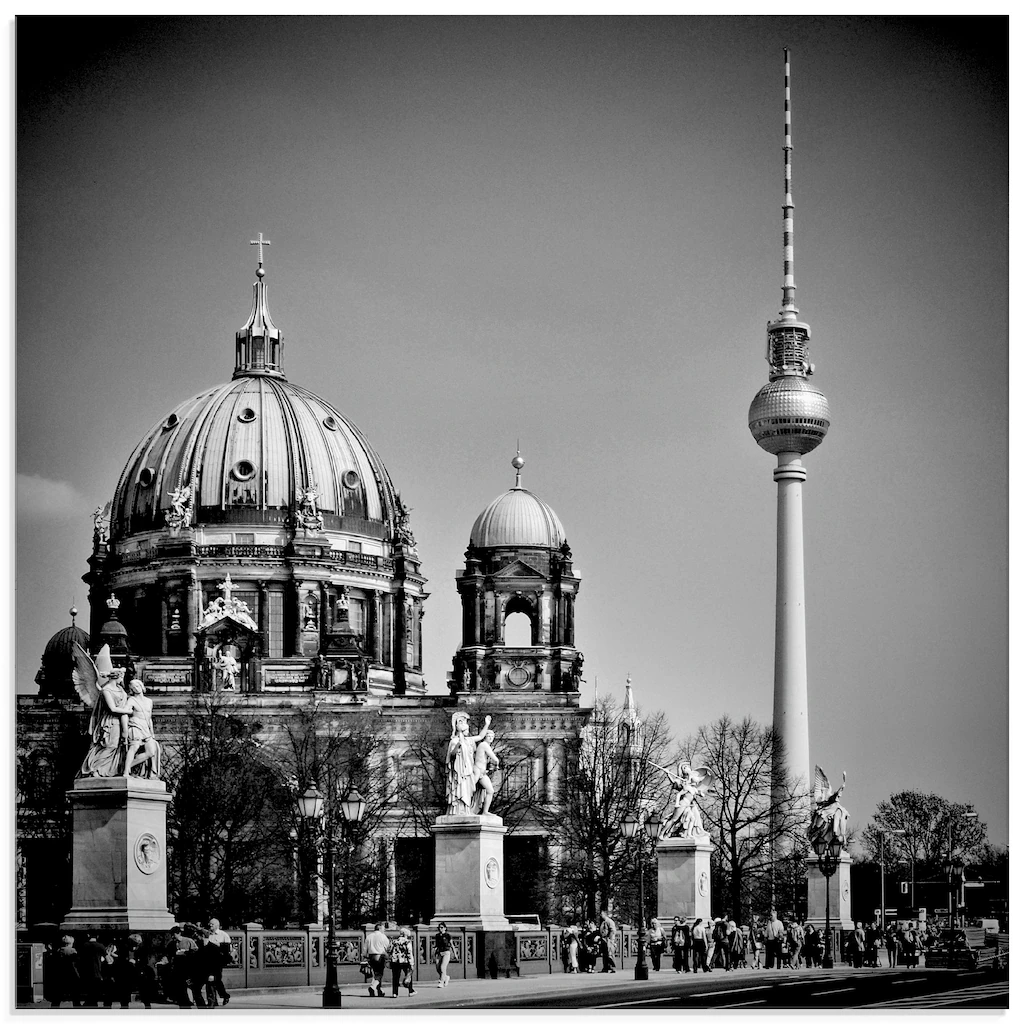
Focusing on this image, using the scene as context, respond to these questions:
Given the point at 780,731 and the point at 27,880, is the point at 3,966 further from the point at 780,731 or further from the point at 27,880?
the point at 780,731

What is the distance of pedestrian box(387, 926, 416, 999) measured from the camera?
46.1 meters

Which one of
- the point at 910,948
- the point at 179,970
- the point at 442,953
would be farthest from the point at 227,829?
the point at 179,970

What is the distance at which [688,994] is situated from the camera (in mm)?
44406

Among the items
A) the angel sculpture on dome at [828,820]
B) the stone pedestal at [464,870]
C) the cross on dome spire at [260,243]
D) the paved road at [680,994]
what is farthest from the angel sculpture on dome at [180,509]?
the paved road at [680,994]

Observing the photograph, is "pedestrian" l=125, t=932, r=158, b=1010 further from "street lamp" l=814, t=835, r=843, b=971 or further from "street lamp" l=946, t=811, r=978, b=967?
"street lamp" l=814, t=835, r=843, b=971

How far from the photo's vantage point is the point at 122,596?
138 metres

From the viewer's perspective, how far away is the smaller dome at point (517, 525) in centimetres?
13062

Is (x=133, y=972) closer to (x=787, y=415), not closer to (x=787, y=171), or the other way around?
(x=787, y=171)

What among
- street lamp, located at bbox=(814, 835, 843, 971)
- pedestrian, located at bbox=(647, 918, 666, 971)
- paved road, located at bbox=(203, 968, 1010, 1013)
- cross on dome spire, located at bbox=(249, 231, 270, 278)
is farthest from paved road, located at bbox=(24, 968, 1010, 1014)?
street lamp, located at bbox=(814, 835, 843, 971)

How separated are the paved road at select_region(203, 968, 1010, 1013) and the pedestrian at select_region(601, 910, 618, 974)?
1.64 m

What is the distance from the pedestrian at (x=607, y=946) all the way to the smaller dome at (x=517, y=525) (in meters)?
73.8

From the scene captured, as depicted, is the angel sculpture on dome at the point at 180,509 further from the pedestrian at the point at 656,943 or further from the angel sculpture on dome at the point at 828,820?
the pedestrian at the point at 656,943

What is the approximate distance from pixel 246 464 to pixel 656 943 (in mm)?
85475

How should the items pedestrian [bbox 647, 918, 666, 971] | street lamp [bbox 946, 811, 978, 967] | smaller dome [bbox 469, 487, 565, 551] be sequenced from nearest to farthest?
pedestrian [bbox 647, 918, 666, 971] < street lamp [bbox 946, 811, 978, 967] < smaller dome [bbox 469, 487, 565, 551]
